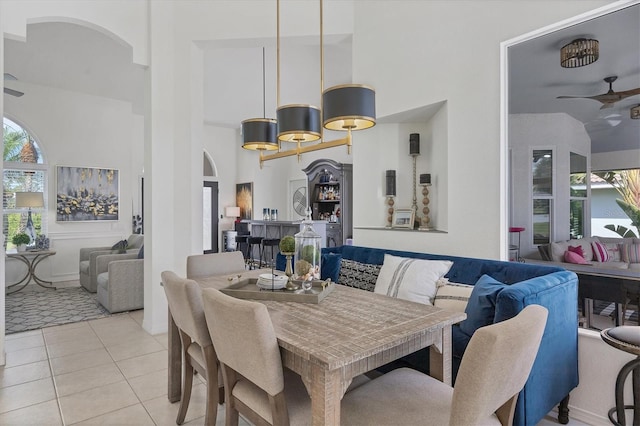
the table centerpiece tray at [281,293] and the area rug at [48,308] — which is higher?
the table centerpiece tray at [281,293]

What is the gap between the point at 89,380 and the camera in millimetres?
2779

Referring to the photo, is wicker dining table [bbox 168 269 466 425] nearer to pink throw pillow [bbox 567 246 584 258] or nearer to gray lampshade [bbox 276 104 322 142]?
gray lampshade [bbox 276 104 322 142]

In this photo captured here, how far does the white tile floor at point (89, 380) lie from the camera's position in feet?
7.56

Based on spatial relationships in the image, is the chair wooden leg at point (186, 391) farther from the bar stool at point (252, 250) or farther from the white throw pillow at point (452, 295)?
the bar stool at point (252, 250)

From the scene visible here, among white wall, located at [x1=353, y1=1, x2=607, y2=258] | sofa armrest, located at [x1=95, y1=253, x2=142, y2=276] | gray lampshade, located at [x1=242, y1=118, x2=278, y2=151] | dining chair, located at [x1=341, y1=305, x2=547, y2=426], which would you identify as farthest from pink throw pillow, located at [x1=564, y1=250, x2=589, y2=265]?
sofa armrest, located at [x1=95, y1=253, x2=142, y2=276]

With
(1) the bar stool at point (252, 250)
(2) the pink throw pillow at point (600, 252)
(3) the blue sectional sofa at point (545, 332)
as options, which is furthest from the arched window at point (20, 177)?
(2) the pink throw pillow at point (600, 252)

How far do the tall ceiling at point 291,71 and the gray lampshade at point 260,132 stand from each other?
5.39 ft

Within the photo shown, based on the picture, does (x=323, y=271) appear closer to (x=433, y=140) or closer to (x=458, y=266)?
(x=458, y=266)

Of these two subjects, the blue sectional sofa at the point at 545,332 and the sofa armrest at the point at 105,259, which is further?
the sofa armrest at the point at 105,259

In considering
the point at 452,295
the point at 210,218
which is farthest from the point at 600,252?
the point at 210,218

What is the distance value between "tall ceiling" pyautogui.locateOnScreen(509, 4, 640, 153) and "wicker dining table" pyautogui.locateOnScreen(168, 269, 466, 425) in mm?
1588

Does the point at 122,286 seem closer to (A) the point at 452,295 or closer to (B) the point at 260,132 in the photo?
(B) the point at 260,132

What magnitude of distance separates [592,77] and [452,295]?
167 cm

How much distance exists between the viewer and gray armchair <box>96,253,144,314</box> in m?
4.43
